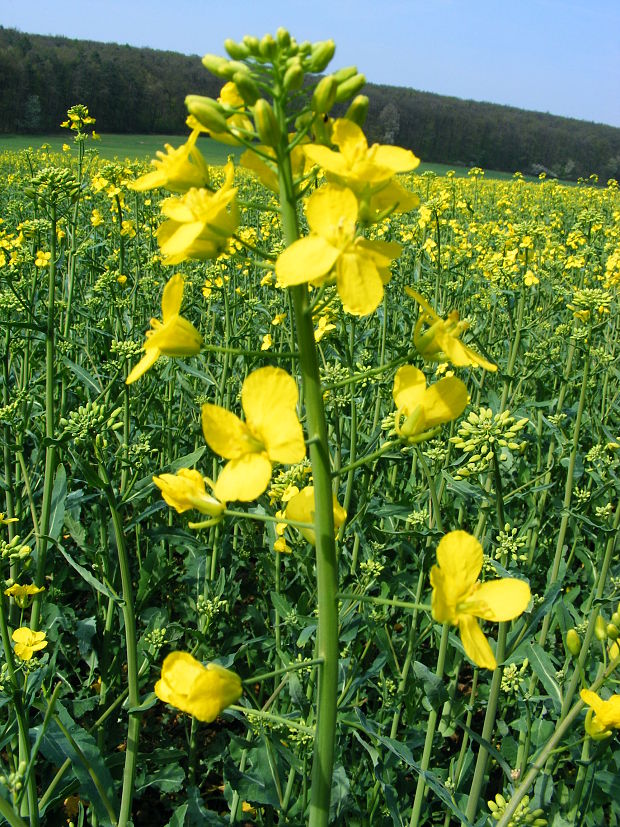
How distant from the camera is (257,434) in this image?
1238mm

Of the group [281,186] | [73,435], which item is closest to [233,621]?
[73,435]

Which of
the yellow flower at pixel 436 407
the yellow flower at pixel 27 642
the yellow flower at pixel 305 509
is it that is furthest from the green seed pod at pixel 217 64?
the yellow flower at pixel 27 642

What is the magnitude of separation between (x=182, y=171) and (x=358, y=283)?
0.44m

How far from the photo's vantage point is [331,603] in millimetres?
1310

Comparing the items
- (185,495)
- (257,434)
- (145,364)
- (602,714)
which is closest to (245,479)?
(257,434)

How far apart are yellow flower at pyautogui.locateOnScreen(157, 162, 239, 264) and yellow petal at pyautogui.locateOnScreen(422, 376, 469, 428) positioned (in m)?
0.52

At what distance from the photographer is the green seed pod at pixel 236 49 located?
1305 mm

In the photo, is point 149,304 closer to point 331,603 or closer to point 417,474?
point 417,474

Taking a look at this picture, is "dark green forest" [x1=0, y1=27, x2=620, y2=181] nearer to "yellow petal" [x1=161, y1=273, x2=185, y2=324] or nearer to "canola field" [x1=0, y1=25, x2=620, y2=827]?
"canola field" [x1=0, y1=25, x2=620, y2=827]

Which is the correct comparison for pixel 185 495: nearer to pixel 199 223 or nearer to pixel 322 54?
pixel 199 223

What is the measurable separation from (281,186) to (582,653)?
1600 millimetres

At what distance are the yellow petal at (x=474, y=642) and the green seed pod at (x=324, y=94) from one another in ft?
3.28

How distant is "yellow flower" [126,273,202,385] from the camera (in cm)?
132

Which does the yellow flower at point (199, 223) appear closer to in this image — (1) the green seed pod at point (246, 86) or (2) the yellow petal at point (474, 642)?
(1) the green seed pod at point (246, 86)
